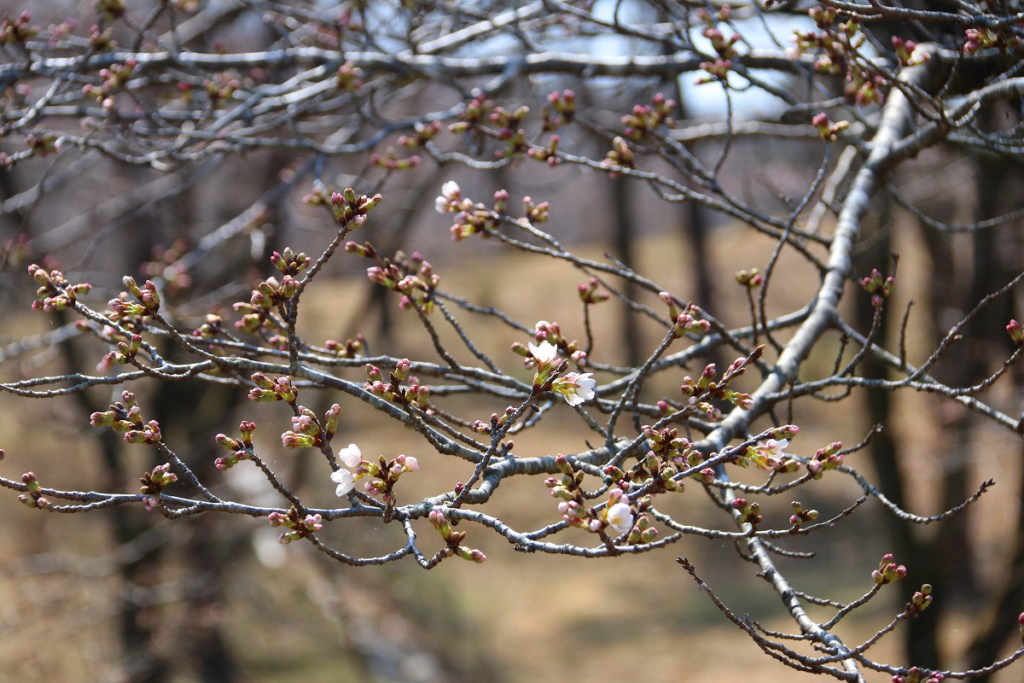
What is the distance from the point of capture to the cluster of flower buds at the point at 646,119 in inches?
121

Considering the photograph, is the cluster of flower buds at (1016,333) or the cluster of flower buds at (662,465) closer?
the cluster of flower buds at (662,465)

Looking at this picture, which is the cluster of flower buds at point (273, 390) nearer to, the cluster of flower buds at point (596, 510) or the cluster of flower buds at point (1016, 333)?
the cluster of flower buds at point (596, 510)

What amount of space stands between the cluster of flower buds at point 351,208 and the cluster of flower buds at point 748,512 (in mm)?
1099

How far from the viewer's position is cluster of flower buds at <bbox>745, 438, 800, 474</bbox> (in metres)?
1.91

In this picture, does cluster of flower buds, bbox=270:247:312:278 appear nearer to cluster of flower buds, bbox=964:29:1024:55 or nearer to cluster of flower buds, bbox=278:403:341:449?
cluster of flower buds, bbox=278:403:341:449

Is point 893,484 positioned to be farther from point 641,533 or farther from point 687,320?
point 641,533

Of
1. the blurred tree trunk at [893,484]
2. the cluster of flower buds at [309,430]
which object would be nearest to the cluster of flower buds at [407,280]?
the cluster of flower buds at [309,430]

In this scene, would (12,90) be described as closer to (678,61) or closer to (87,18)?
(678,61)

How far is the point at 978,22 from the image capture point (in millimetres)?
2043

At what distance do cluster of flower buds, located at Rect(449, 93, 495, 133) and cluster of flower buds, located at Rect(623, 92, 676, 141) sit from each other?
0.55m

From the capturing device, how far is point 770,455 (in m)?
1.92

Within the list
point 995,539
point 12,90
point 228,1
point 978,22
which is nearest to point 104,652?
point 228,1

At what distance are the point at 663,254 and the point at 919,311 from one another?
9.95 metres

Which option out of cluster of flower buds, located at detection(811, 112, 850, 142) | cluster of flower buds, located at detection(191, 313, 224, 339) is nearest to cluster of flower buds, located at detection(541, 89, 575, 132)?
cluster of flower buds, located at detection(811, 112, 850, 142)
